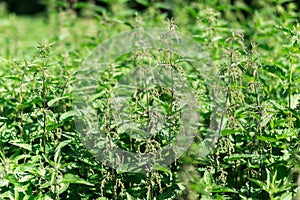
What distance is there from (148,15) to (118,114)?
3184mm

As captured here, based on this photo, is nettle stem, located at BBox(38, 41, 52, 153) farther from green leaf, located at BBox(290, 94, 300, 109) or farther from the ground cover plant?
green leaf, located at BBox(290, 94, 300, 109)

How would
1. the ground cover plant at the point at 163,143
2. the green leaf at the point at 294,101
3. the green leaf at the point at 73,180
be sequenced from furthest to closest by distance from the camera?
the green leaf at the point at 294,101 → the ground cover plant at the point at 163,143 → the green leaf at the point at 73,180

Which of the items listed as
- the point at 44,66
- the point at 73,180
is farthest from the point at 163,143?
the point at 44,66

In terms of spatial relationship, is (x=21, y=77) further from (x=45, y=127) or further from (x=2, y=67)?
(x=2, y=67)

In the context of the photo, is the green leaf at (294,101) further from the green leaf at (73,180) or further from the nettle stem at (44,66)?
the nettle stem at (44,66)

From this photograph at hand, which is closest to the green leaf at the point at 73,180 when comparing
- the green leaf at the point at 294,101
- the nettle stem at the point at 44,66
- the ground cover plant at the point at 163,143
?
the ground cover plant at the point at 163,143

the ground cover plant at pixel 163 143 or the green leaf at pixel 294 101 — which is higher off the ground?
the green leaf at pixel 294 101

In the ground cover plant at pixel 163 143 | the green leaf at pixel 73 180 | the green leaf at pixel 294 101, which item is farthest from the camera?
the green leaf at pixel 294 101

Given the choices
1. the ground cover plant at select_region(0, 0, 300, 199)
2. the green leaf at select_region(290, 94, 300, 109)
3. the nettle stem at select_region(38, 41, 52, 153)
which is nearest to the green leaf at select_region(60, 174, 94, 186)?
the ground cover plant at select_region(0, 0, 300, 199)

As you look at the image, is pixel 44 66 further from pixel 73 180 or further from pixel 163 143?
pixel 163 143

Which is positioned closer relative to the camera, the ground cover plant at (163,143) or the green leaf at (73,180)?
the green leaf at (73,180)

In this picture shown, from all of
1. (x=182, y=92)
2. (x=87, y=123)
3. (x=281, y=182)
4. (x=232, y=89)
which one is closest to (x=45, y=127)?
(x=87, y=123)

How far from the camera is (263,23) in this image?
16.4ft

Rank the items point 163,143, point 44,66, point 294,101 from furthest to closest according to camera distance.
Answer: point 294,101 < point 163,143 < point 44,66
